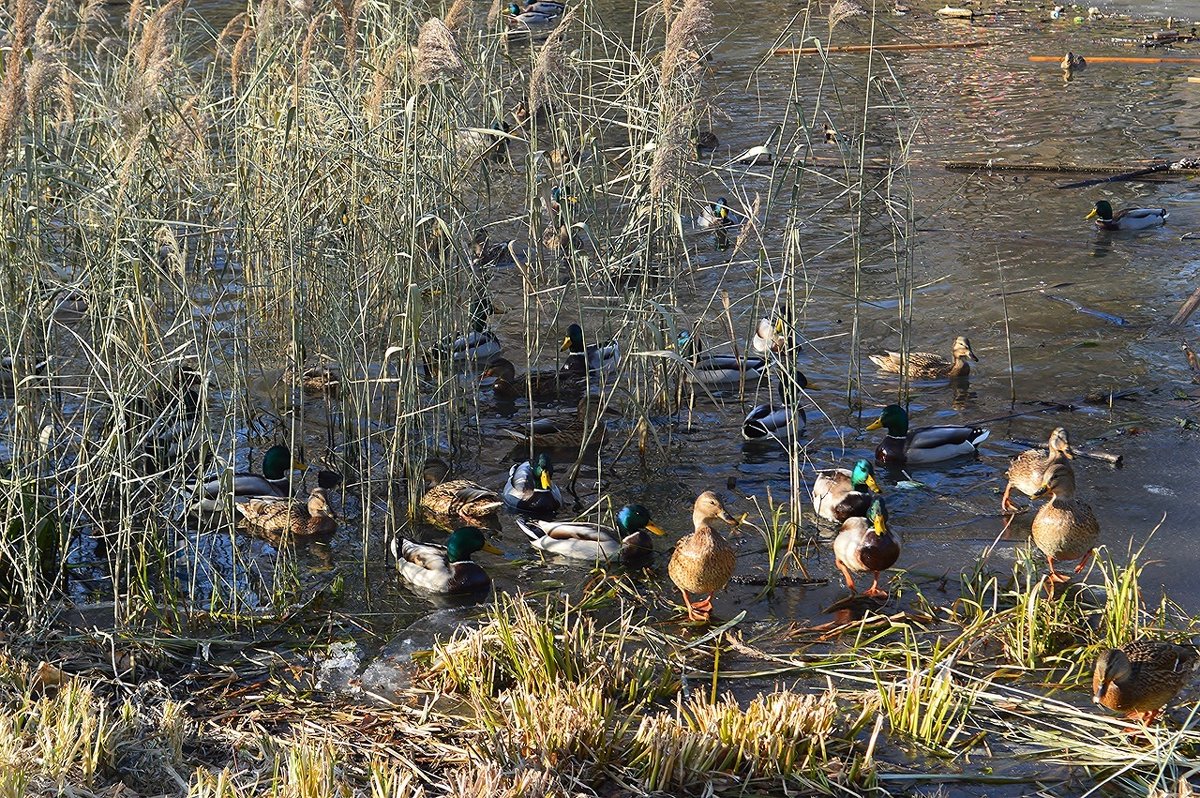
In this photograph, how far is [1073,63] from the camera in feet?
55.6

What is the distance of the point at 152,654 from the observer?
5.23 m

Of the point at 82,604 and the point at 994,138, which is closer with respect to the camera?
the point at 82,604

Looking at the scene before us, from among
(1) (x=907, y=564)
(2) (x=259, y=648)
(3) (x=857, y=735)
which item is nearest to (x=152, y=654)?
(2) (x=259, y=648)

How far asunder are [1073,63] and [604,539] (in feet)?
42.9

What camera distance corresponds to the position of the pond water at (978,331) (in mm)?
6473

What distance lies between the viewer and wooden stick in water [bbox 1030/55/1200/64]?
17.1m

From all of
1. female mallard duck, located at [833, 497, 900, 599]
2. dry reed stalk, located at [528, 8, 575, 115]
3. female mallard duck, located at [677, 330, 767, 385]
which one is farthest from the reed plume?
female mallard duck, located at [677, 330, 767, 385]

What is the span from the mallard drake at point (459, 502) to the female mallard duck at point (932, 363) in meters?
3.00

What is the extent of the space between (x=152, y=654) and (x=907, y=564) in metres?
3.28

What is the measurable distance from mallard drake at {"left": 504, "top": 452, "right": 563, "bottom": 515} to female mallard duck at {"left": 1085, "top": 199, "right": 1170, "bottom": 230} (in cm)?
639

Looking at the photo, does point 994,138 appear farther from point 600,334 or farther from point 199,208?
point 199,208

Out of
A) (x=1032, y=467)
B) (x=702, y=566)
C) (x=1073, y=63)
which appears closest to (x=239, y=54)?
(x=702, y=566)

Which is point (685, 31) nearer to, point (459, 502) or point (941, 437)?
point (459, 502)

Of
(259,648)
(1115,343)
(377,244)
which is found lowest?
(259,648)
